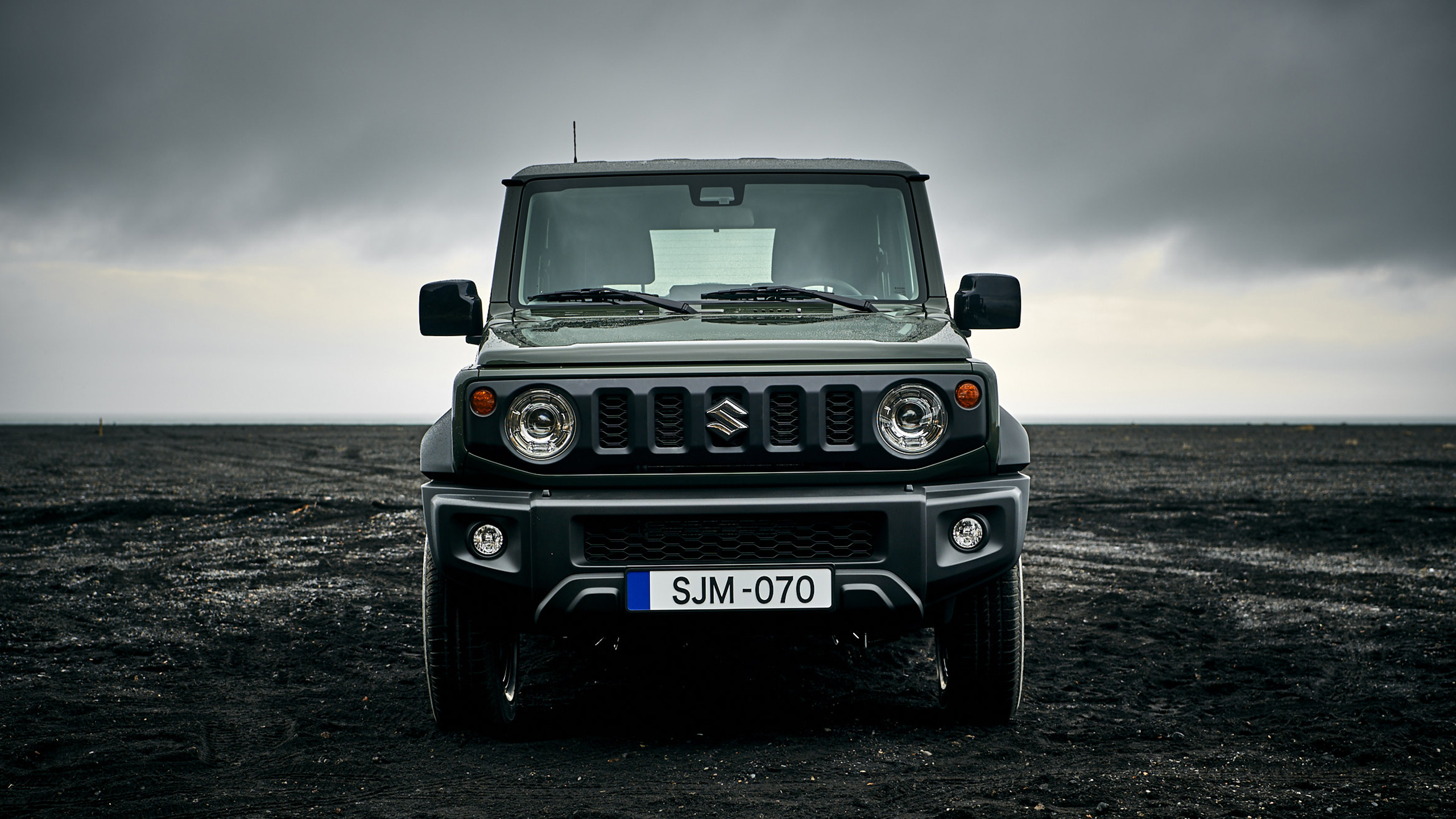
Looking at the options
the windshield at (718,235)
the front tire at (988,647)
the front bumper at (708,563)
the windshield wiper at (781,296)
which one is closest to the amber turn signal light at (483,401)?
the front bumper at (708,563)

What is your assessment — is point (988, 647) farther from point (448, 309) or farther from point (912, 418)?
point (448, 309)

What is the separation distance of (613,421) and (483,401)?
1.46 ft

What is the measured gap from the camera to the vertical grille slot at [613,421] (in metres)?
3.42

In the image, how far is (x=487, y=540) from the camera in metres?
3.40

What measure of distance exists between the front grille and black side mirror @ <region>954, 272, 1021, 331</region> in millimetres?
1217

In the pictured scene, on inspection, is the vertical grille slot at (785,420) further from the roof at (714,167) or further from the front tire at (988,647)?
the roof at (714,167)

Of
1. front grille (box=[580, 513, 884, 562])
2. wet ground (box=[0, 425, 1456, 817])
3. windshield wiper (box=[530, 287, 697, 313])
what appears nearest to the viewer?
wet ground (box=[0, 425, 1456, 817])

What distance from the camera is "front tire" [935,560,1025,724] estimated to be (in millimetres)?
3832

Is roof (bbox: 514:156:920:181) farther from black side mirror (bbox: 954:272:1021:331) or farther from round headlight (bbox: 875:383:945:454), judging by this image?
round headlight (bbox: 875:383:945:454)

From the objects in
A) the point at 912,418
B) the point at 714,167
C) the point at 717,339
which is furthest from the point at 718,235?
the point at 912,418

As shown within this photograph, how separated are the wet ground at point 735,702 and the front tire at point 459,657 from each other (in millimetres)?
105

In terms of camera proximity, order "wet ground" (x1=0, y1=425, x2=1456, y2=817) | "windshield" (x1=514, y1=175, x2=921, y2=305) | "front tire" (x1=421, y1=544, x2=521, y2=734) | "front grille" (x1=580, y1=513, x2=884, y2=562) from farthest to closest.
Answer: "windshield" (x1=514, y1=175, x2=921, y2=305)
"front tire" (x1=421, y1=544, x2=521, y2=734)
"front grille" (x1=580, y1=513, x2=884, y2=562)
"wet ground" (x1=0, y1=425, x2=1456, y2=817)

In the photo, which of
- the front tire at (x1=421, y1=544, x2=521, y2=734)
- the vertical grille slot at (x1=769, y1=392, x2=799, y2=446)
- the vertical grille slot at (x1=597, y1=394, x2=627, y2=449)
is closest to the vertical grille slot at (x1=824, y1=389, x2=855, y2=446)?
the vertical grille slot at (x1=769, y1=392, x2=799, y2=446)

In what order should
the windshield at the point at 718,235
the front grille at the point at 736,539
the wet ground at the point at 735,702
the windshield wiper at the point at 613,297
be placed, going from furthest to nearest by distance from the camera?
the windshield at the point at 718,235
the windshield wiper at the point at 613,297
the front grille at the point at 736,539
the wet ground at the point at 735,702
